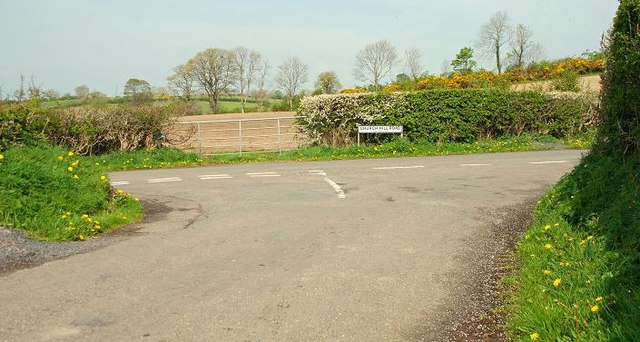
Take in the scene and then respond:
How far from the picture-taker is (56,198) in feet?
28.0

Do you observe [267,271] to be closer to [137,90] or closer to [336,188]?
[336,188]

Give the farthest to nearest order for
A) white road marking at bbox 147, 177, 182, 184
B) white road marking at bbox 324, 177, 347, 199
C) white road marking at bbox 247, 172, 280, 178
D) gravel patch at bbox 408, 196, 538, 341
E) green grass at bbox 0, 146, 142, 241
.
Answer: white road marking at bbox 247, 172, 280, 178, white road marking at bbox 147, 177, 182, 184, white road marking at bbox 324, 177, 347, 199, green grass at bbox 0, 146, 142, 241, gravel patch at bbox 408, 196, 538, 341

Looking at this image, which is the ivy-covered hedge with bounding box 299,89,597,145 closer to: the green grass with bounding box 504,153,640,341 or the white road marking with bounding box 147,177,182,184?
the white road marking with bounding box 147,177,182,184

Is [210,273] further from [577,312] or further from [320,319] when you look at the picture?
[577,312]

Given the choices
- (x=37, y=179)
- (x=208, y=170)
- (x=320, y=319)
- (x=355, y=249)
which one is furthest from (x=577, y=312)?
(x=208, y=170)

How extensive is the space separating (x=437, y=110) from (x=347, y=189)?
11141 millimetres

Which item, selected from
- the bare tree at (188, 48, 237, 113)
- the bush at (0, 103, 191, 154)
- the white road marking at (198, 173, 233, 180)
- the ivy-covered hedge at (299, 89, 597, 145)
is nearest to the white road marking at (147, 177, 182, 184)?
the white road marking at (198, 173, 233, 180)

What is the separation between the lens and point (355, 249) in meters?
7.17

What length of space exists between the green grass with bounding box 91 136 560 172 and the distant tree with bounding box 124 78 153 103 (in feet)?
68.2

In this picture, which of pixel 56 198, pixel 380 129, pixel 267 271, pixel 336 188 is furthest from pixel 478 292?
pixel 380 129

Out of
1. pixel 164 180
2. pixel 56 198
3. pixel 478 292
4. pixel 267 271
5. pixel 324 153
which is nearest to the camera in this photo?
pixel 478 292

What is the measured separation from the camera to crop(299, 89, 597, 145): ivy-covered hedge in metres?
22.5

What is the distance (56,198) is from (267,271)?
14.0 feet

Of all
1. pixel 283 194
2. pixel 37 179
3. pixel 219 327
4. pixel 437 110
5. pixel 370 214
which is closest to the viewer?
pixel 219 327
